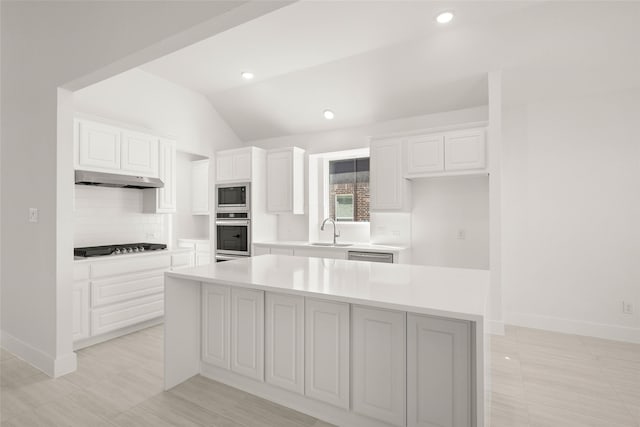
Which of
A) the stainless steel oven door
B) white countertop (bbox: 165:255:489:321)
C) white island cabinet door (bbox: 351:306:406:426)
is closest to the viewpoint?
white countertop (bbox: 165:255:489:321)

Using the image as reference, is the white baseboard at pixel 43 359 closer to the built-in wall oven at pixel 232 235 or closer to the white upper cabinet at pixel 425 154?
the built-in wall oven at pixel 232 235

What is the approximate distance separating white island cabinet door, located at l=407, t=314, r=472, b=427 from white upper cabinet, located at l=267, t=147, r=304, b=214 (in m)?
3.40

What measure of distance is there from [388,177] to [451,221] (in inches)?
37.5

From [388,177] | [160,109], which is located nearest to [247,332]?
[388,177]

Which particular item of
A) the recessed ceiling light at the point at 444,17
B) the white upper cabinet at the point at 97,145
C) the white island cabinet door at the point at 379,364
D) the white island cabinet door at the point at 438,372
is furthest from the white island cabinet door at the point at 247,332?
the recessed ceiling light at the point at 444,17

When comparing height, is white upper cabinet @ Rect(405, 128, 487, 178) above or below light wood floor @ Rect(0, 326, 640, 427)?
above

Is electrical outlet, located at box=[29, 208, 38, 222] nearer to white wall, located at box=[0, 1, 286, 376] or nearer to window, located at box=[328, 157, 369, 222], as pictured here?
white wall, located at box=[0, 1, 286, 376]

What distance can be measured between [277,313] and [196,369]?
93 centimetres

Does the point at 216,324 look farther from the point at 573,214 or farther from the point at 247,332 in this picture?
the point at 573,214

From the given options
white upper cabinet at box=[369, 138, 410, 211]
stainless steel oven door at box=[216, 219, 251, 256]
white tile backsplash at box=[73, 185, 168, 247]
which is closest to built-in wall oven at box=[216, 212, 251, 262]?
stainless steel oven door at box=[216, 219, 251, 256]

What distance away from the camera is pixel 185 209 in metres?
5.48

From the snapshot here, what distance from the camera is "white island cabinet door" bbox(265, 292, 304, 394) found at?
2.05 metres

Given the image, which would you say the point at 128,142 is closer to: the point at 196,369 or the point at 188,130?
the point at 188,130

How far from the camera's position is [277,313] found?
2137 millimetres
